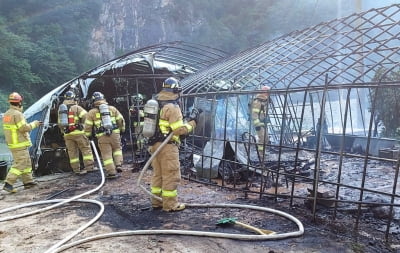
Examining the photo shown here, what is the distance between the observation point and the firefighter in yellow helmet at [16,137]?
755 cm

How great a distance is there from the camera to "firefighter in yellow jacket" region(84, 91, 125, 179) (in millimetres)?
8133

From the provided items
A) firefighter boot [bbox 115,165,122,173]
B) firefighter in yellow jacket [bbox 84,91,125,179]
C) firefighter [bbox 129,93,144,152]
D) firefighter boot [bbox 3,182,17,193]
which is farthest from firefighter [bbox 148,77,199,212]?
→ firefighter [bbox 129,93,144,152]

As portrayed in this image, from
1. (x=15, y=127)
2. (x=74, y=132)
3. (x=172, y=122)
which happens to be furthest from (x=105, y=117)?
(x=172, y=122)

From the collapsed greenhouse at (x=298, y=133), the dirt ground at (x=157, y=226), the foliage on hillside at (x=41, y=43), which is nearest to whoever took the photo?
the dirt ground at (x=157, y=226)

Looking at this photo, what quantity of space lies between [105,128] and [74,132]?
1262mm

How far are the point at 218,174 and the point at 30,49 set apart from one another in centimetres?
2941

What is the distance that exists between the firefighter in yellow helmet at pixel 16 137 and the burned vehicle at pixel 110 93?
1.90 m

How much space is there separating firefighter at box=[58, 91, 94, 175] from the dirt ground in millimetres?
1771

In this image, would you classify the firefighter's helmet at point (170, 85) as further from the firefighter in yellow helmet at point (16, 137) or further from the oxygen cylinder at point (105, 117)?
the firefighter in yellow helmet at point (16, 137)

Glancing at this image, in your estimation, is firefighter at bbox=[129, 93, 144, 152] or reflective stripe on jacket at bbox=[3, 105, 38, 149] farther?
firefighter at bbox=[129, 93, 144, 152]

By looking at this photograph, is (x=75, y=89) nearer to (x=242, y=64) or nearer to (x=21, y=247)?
(x=242, y=64)

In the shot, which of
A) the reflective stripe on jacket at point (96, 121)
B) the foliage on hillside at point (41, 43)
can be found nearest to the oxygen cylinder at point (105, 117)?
the reflective stripe on jacket at point (96, 121)

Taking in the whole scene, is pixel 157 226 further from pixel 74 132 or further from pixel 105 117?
pixel 74 132

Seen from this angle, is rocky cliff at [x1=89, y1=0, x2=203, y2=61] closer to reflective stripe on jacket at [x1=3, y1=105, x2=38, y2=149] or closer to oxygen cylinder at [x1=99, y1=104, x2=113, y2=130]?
oxygen cylinder at [x1=99, y1=104, x2=113, y2=130]
